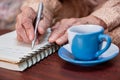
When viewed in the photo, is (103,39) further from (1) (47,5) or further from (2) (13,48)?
(1) (47,5)

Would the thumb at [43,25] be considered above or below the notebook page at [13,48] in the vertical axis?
above

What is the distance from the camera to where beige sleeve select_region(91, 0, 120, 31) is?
879 millimetres

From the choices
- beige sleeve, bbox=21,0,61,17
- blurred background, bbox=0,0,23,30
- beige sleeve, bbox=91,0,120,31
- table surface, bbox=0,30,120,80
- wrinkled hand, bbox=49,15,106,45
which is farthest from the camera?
blurred background, bbox=0,0,23,30

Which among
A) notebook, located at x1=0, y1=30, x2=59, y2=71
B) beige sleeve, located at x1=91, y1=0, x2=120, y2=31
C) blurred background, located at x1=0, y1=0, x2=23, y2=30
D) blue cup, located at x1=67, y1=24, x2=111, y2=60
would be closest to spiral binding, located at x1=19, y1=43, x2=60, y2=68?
notebook, located at x1=0, y1=30, x2=59, y2=71

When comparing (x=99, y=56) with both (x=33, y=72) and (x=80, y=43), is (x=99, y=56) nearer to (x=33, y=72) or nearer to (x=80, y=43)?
(x=80, y=43)

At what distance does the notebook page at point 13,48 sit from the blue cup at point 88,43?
0.13m

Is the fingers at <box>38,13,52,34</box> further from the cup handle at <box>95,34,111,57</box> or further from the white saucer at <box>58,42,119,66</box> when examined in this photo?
the cup handle at <box>95,34,111,57</box>

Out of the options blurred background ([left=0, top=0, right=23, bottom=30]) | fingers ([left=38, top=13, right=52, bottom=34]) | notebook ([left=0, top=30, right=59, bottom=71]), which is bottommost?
blurred background ([left=0, top=0, right=23, bottom=30])

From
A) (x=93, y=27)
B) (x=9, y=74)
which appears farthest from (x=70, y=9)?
(x=9, y=74)

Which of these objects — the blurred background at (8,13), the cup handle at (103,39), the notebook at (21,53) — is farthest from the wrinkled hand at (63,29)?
the blurred background at (8,13)

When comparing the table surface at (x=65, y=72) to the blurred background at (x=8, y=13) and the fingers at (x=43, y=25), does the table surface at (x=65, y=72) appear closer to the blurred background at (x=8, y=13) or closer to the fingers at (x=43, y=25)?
the fingers at (x=43, y=25)

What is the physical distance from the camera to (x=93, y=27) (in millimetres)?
687

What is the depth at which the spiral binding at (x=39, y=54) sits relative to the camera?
2.19 ft

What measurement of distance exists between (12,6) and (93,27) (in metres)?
1.25
